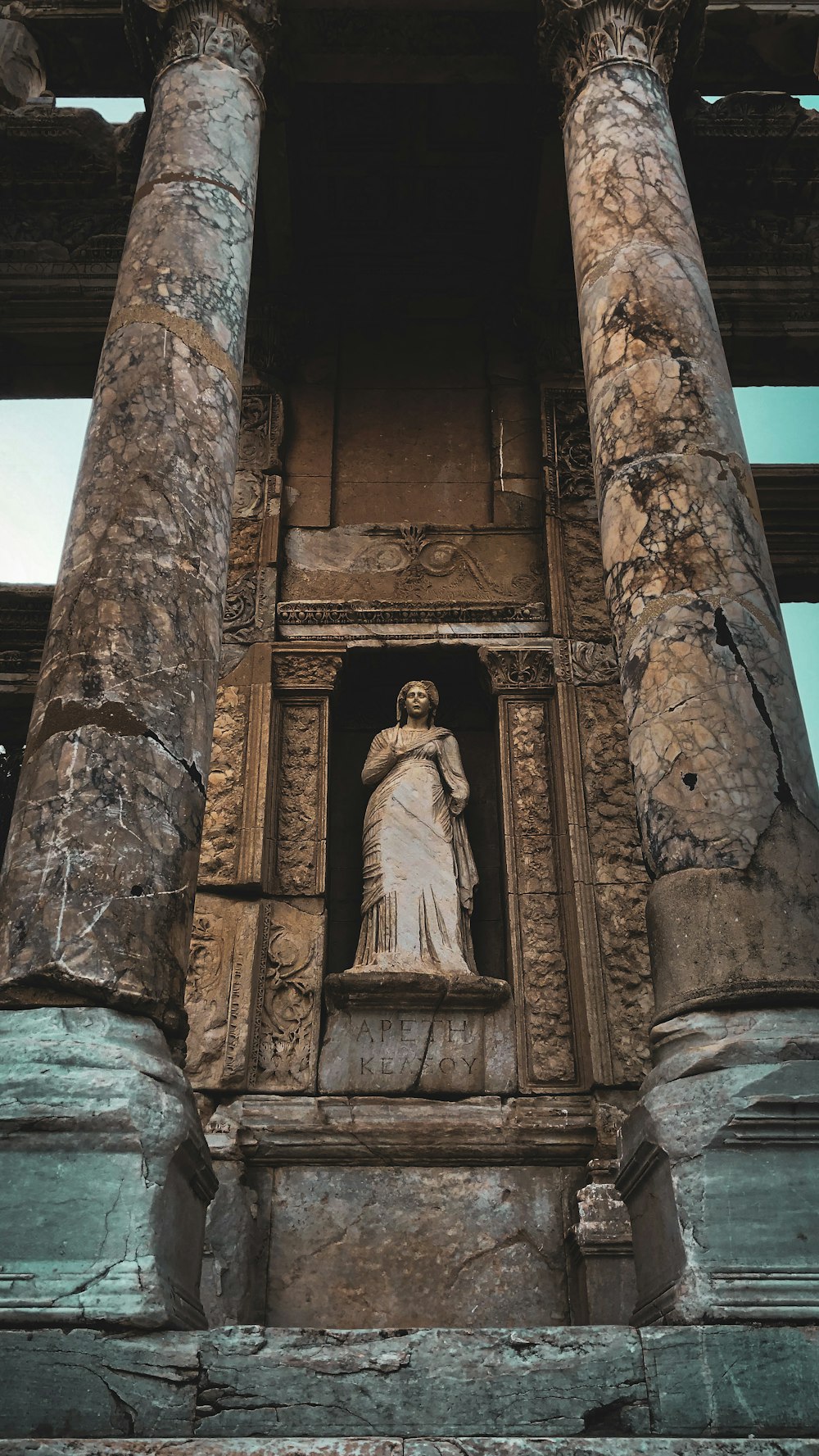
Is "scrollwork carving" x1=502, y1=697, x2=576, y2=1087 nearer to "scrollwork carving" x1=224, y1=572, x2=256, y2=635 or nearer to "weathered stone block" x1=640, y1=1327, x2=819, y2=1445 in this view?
"scrollwork carving" x1=224, y1=572, x2=256, y2=635

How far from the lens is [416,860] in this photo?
8.48 m

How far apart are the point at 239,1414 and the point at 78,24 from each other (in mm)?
10298

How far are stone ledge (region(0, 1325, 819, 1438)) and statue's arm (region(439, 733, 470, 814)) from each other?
5205 mm

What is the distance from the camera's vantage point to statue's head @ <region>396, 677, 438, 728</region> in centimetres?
917

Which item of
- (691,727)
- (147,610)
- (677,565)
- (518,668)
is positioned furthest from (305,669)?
(691,727)

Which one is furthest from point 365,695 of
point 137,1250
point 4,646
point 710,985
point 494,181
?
point 137,1250

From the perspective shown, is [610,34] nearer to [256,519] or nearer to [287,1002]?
[256,519]

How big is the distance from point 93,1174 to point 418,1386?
122 centimetres

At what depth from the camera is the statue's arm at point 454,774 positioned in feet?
29.0

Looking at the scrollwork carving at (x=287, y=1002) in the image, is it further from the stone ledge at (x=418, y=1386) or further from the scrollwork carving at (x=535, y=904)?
the stone ledge at (x=418, y=1386)

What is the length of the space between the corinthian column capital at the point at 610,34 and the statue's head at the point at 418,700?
3.97m

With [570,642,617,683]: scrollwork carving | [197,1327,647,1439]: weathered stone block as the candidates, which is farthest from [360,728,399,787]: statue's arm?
[197,1327,647,1439]: weathered stone block

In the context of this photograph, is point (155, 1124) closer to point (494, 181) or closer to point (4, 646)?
point (4, 646)

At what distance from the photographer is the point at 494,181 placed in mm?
10688
